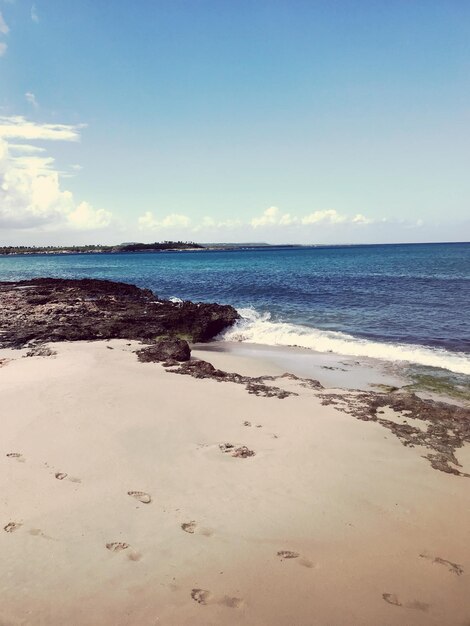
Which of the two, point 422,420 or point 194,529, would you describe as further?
point 422,420

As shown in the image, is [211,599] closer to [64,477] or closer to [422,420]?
[64,477]

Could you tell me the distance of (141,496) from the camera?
6.03 metres

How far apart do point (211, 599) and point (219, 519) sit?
1304mm

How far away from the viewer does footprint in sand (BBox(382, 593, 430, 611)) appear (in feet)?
14.3

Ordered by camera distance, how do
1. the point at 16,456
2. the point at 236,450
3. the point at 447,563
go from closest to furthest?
the point at 447,563, the point at 16,456, the point at 236,450

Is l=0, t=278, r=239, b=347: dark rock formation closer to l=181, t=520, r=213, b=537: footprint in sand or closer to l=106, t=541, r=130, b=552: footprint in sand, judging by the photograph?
l=181, t=520, r=213, b=537: footprint in sand

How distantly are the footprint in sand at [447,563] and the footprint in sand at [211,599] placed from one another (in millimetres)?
2427

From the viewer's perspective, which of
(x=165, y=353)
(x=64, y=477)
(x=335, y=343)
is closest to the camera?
(x=64, y=477)

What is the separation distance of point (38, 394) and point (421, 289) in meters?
34.4

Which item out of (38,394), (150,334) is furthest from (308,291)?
(38,394)

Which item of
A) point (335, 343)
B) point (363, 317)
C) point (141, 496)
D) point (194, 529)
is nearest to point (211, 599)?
point (194, 529)

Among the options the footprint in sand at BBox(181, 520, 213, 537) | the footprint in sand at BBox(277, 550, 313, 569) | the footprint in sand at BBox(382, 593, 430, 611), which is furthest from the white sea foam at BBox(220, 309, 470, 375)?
the footprint in sand at BBox(181, 520, 213, 537)

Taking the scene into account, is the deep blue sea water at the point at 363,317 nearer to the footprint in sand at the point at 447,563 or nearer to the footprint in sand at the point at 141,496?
the footprint in sand at the point at 447,563

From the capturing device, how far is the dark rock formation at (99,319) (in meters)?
16.8
